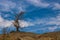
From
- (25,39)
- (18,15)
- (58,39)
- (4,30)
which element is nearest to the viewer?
(4,30)

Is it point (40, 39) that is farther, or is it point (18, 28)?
point (18, 28)

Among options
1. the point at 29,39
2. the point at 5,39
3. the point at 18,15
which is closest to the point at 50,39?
the point at 29,39

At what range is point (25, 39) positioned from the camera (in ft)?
107

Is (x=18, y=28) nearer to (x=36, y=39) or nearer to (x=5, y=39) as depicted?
(x=36, y=39)

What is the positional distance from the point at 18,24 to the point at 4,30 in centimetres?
2930

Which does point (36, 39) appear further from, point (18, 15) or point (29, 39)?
point (18, 15)

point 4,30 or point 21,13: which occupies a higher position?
point 21,13

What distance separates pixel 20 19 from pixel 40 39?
19.8 metres

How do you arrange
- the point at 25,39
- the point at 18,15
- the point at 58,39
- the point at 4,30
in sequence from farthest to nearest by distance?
the point at 18,15 → the point at 25,39 → the point at 58,39 → the point at 4,30

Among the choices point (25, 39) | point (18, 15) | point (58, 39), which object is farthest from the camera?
point (18, 15)

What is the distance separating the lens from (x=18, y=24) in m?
52.8

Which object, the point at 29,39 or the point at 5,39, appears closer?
the point at 5,39

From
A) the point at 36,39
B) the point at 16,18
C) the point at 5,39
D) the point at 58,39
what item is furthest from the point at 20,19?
the point at 5,39

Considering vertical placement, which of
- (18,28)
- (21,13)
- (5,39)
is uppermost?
(21,13)
